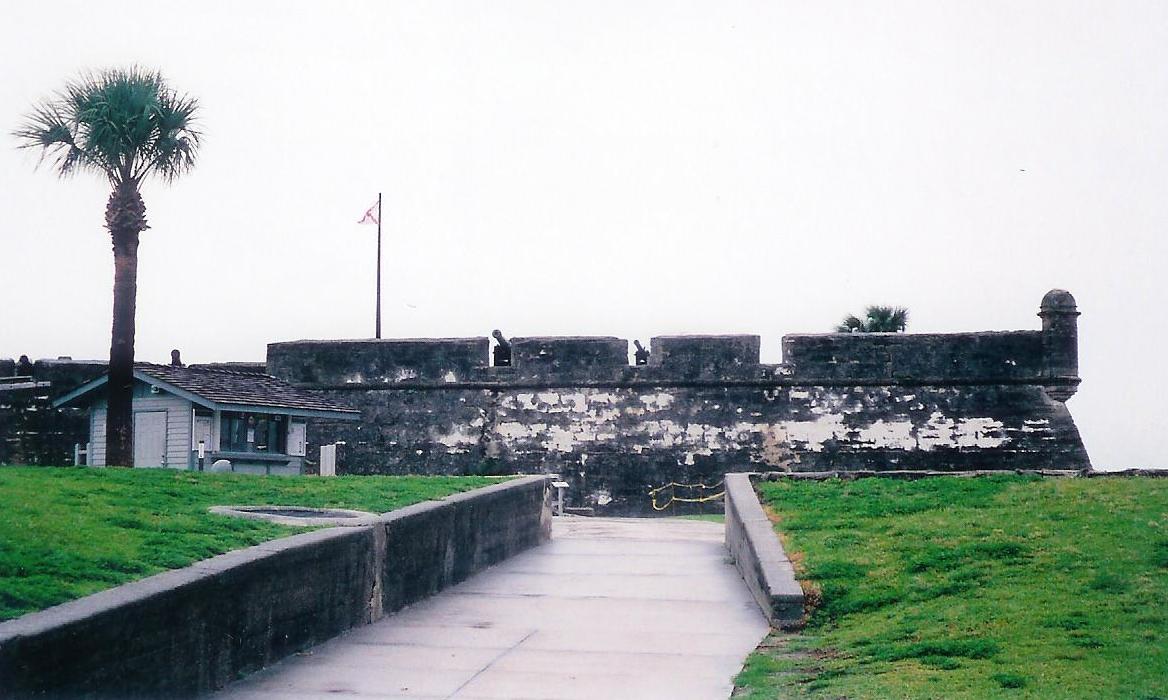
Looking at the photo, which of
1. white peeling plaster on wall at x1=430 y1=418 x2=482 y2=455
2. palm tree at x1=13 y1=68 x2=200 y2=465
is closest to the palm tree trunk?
palm tree at x1=13 y1=68 x2=200 y2=465

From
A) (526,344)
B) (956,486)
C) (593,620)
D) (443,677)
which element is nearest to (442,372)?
(526,344)

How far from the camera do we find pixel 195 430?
18.2 m

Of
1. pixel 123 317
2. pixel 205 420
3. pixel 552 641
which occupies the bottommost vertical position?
pixel 552 641

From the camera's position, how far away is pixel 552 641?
803 centimetres

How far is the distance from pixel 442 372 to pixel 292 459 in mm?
5806

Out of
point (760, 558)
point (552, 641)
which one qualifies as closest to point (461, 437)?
point (760, 558)

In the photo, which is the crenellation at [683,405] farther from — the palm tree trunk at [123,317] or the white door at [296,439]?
the palm tree trunk at [123,317]

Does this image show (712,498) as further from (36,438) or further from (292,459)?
(36,438)

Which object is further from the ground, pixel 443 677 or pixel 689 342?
pixel 689 342

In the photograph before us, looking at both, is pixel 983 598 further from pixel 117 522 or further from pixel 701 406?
pixel 701 406

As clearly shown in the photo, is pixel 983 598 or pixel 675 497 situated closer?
pixel 983 598

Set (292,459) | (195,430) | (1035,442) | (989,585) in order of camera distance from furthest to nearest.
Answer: (1035,442) → (292,459) → (195,430) → (989,585)

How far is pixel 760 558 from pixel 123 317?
1379 cm

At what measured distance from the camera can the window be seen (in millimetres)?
18750
